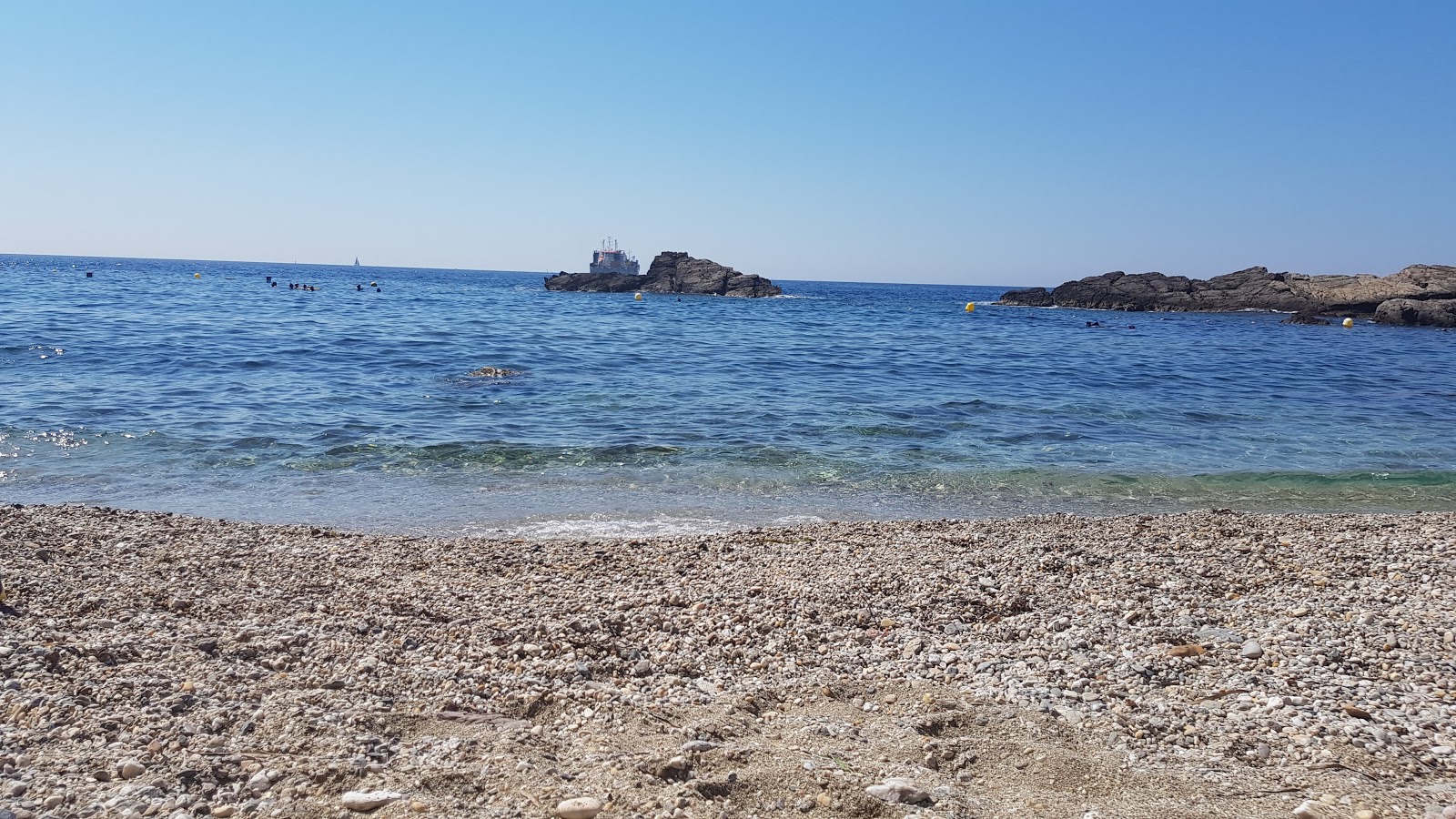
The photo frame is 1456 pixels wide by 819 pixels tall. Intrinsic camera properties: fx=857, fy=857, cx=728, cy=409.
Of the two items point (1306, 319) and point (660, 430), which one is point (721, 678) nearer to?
point (660, 430)

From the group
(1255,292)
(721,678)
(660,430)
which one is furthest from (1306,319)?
(721,678)

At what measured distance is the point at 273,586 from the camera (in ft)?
21.0

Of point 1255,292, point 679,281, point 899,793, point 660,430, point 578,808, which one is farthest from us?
point 679,281

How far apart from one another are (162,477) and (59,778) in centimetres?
904

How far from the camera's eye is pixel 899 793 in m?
3.70

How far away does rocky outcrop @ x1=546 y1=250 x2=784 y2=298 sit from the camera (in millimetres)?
92875

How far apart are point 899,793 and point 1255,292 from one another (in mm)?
87052

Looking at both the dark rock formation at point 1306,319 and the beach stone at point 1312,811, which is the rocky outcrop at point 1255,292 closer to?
the dark rock formation at point 1306,319

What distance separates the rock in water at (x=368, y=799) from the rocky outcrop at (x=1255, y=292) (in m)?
70.6

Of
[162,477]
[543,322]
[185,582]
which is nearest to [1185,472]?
[185,582]

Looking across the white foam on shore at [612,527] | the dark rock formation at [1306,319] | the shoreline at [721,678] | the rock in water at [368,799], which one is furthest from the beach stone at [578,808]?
the dark rock formation at [1306,319]

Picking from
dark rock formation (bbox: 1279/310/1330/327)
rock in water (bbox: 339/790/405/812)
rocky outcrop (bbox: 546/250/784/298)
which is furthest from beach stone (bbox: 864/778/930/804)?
rocky outcrop (bbox: 546/250/784/298)

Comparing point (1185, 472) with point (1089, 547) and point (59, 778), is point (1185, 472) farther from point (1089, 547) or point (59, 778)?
point (59, 778)

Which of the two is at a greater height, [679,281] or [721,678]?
[679,281]
